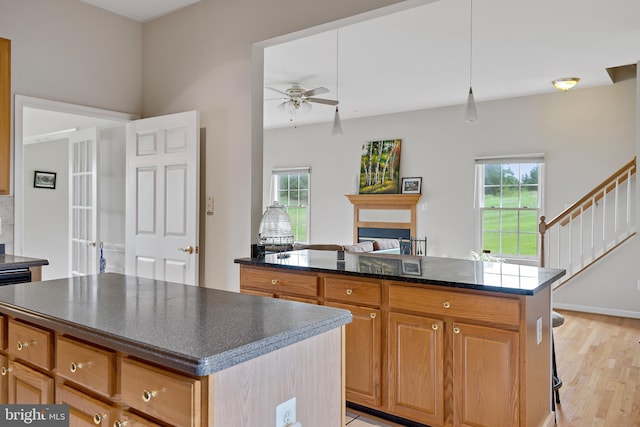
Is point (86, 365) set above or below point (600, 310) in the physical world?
above

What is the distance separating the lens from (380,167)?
793 centimetres

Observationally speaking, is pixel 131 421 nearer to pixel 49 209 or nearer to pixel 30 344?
pixel 30 344

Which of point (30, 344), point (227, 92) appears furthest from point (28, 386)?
point (227, 92)

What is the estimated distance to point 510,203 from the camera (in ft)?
22.5

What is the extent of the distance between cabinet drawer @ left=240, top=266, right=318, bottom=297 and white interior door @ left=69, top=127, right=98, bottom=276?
1.94 meters

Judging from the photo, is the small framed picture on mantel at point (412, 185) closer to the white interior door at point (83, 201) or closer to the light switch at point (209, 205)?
the light switch at point (209, 205)

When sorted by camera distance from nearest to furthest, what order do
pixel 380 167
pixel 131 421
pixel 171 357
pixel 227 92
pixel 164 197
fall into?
1. pixel 171 357
2. pixel 131 421
3. pixel 227 92
4. pixel 164 197
5. pixel 380 167

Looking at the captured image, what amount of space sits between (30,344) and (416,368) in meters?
1.80

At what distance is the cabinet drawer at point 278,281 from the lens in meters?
2.86

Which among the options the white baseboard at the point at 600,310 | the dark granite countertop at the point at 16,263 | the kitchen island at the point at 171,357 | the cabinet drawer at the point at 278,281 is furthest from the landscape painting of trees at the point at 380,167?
the kitchen island at the point at 171,357

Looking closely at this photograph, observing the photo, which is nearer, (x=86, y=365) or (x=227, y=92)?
(x=86, y=365)

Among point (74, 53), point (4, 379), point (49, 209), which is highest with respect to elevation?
point (74, 53)

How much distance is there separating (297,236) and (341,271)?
6571 millimetres

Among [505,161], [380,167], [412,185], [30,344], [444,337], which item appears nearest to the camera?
[30,344]
